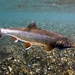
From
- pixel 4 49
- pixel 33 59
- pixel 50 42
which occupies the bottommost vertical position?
pixel 4 49

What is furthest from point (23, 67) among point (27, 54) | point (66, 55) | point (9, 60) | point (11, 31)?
point (11, 31)

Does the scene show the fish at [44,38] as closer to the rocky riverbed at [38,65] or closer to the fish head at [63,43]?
the fish head at [63,43]

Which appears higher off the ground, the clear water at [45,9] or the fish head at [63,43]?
the fish head at [63,43]

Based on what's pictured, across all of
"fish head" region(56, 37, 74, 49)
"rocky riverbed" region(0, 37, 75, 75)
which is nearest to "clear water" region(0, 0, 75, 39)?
"rocky riverbed" region(0, 37, 75, 75)

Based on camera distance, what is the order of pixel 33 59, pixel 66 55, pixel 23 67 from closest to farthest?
1. pixel 23 67
2. pixel 33 59
3. pixel 66 55

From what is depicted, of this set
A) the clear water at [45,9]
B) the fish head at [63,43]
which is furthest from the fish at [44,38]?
the clear water at [45,9]

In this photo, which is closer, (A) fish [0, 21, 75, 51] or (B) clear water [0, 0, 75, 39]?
(A) fish [0, 21, 75, 51]

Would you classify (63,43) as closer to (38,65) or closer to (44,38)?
(44,38)

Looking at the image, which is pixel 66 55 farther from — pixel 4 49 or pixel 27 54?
pixel 4 49

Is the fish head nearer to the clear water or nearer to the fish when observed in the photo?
the fish

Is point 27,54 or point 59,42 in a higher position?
point 59,42

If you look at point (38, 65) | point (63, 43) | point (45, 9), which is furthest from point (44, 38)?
point (45, 9)
